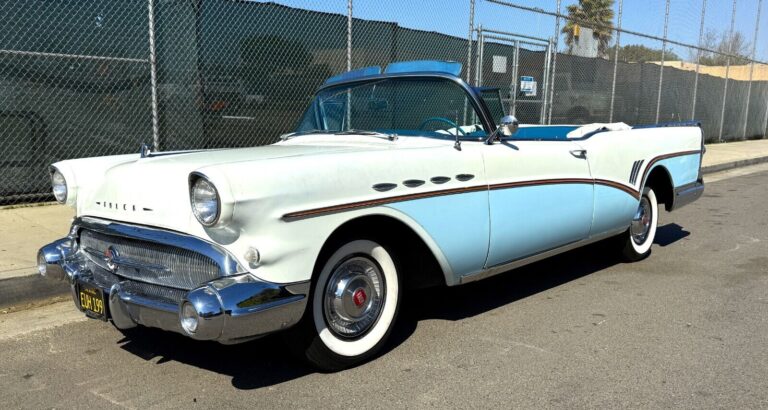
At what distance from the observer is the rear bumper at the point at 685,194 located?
6047mm

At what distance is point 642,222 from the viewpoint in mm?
5816

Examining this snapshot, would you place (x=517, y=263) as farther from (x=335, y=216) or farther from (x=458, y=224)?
(x=335, y=216)

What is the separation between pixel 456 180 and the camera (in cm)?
368

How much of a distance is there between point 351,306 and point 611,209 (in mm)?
2589

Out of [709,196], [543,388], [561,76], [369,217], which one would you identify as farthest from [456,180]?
[561,76]

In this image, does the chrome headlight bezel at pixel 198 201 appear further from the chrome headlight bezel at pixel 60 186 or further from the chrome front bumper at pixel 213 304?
the chrome headlight bezel at pixel 60 186

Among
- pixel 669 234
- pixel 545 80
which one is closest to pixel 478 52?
pixel 545 80

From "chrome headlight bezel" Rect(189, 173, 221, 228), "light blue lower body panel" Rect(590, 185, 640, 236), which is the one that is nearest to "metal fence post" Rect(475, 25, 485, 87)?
"light blue lower body panel" Rect(590, 185, 640, 236)

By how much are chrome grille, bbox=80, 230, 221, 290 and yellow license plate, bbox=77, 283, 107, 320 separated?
131 mm

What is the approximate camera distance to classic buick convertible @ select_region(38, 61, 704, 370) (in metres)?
2.85

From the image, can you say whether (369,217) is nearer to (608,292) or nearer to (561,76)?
(608,292)

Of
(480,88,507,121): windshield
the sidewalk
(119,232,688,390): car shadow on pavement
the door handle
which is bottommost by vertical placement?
(119,232,688,390): car shadow on pavement

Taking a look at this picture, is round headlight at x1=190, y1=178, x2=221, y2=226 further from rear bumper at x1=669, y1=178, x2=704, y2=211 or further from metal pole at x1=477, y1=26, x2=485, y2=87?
metal pole at x1=477, y1=26, x2=485, y2=87

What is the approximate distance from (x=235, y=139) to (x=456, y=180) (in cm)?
517
